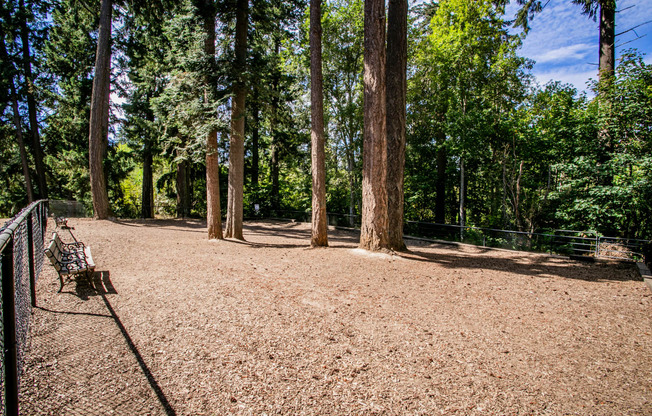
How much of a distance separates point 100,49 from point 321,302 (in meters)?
17.1

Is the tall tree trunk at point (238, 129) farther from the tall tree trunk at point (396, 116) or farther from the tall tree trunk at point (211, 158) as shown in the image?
the tall tree trunk at point (396, 116)

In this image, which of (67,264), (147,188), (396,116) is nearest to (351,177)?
(396,116)

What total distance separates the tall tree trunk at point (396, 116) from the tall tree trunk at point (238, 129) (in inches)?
192

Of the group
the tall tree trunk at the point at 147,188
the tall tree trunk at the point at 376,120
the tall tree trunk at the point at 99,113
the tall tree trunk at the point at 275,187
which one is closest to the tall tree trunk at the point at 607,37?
the tall tree trunk at the point at 376,120

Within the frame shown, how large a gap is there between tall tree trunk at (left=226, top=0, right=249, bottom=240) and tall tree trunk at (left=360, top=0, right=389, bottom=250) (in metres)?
4.46

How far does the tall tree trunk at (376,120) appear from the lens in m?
8.28

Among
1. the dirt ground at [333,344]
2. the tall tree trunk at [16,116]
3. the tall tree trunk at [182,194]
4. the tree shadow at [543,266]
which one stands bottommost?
the dirt ground at [333,344]

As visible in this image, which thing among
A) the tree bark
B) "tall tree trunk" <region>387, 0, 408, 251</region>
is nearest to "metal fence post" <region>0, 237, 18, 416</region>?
"tall tree trunk" <region>387, 0, 408, 251</region>

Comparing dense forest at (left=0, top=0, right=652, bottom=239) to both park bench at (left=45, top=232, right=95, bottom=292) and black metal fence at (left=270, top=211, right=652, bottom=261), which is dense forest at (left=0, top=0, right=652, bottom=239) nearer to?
black metal fence at (left=270, top=211, right=652, bottom=261)

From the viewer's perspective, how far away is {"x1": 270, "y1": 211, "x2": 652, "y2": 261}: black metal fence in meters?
9.11

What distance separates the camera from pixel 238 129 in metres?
11.1

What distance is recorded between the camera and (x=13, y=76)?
714 inches

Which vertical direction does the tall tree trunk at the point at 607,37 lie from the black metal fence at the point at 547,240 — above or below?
above

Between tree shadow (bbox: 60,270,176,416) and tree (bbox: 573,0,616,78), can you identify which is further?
tree (bbox: 573,0,616,78)
